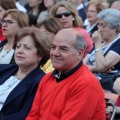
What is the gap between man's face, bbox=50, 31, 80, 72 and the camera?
134 inches

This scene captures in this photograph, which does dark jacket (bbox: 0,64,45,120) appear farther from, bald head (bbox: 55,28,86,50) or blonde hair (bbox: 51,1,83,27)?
blonde hair (bbox: 51,1,83,27)

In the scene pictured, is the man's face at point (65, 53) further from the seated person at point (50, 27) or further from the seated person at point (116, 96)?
the seated person at point (50, 27)

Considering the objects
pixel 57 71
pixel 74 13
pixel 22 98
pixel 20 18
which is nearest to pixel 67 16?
pixel 74 13

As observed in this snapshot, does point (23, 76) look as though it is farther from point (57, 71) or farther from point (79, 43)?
point (79, 43)

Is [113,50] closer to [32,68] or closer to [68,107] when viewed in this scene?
[32,68]

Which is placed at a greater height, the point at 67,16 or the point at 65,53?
the point at 65,53

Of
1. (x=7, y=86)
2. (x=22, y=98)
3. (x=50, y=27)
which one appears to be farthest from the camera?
(x=50, y=27)

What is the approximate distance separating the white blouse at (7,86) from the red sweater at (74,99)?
55 cm

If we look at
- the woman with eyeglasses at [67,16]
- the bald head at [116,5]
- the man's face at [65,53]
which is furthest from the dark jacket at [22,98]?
the bald head at [116,5]

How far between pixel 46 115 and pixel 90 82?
1.55ft

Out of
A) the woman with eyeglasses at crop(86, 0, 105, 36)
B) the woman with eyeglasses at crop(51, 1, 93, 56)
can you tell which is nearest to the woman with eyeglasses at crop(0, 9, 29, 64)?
the woman with eyeglasses at crop(51, 1, 93, 56)

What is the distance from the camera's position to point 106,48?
5.30 meters

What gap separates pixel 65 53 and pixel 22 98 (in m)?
0.68

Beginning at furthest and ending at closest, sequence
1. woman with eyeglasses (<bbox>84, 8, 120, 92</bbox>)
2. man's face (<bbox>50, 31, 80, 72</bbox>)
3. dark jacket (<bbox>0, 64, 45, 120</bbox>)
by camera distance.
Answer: woman with eyeglasses (<bbox>84, 8, 120, 92</bbox>) → dark jacket (<bbox>0, 64, 45, 120</bbox>) → man's face (<bbox>50, 31, 80, 72</bbox>)
